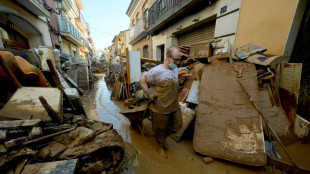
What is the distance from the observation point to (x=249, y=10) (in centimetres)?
324

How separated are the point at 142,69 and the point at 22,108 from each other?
15.2ft

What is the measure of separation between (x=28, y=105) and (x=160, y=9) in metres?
8.02

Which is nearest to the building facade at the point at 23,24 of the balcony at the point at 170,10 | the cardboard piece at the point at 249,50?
the balcony at the point at 170,10

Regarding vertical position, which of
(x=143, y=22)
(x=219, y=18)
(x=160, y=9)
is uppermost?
(x=143, y=22)

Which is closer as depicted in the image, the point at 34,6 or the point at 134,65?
the point at 134,65

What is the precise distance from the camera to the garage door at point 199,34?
4.90 m

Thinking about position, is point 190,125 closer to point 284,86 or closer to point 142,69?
point 284,86

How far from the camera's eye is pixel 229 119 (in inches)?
86.9

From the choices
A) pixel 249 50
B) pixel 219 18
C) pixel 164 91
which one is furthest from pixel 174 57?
pixel 219 18

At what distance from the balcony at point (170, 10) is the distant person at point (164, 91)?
4.34m

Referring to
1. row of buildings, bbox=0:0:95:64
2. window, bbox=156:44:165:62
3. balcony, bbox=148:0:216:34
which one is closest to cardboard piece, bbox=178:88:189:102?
balcony, bbox=148:0:216:34

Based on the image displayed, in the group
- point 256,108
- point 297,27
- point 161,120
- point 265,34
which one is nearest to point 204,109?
point 256,108

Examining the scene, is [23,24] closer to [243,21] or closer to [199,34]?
[199,34]

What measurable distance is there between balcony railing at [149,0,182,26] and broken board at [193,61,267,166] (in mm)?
5007
